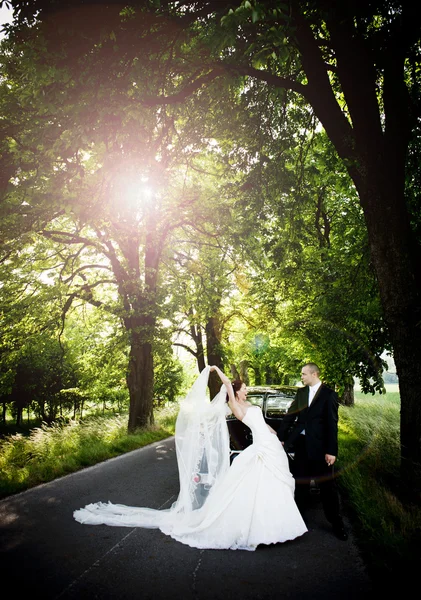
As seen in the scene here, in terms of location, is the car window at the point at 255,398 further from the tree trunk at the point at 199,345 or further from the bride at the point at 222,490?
the tree trunk at the point at 199,345

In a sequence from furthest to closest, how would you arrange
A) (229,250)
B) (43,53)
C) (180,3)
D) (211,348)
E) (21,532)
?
1. (211,348)
2. (229,250)
3. (180,3)
4. (43,53)
5. (21,532)

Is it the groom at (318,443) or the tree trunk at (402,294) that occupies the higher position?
the tree trunk at (402,294)

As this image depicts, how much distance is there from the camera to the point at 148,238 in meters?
14.6

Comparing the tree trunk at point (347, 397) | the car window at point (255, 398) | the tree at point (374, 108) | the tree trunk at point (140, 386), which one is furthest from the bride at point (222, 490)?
the tree trunk at point (347, 397)

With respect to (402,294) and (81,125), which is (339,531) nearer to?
(402,294)

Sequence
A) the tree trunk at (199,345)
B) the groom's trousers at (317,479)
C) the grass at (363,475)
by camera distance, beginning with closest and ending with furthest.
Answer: the grass at (363,475) → the groom's trousers at (317,479) → the tree trunk at (199,345)

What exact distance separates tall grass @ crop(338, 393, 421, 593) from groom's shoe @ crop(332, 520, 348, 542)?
19 centimetres

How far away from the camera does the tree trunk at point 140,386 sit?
1427 centimetres

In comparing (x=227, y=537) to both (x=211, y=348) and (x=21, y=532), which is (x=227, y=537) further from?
(x=211, y=348)

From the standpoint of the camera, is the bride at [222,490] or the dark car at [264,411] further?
the dark car at [264,411]

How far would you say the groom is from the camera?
4.77m

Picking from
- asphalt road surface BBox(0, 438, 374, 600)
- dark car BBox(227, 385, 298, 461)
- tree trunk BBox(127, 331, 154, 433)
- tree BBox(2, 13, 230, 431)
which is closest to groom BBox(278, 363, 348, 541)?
asphalt road surface BBox(0, 438, 374, 600)

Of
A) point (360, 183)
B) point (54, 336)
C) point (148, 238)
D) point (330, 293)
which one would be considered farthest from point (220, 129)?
point (54, 336)

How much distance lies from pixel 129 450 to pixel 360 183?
33.0 ft
